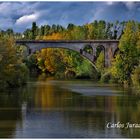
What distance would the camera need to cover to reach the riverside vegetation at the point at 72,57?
37688mm

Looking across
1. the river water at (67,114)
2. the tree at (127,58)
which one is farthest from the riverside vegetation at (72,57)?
A: the river water at (67,114)

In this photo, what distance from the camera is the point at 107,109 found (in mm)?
25562

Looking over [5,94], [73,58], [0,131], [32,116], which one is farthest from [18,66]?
[73,58]

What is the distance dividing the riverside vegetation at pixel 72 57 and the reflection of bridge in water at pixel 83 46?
0.63m

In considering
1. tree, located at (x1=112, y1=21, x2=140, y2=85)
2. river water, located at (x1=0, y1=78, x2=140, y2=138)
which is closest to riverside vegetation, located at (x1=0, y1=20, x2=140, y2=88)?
tree, located at (x1=112, y1=21, x2=140, y2=85)

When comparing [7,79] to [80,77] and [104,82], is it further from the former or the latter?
[80,77]

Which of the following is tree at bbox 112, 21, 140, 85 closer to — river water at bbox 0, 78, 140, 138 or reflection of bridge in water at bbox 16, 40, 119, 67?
river water at bbox 0, 78, 140, 138

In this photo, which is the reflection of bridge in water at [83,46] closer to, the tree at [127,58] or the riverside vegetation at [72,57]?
the riverside vegetation at [72,57]

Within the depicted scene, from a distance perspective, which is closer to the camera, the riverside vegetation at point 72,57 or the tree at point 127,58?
the riverside vegetation at point 72,57

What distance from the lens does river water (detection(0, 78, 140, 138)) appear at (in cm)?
1953

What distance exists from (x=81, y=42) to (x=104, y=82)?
11397mm

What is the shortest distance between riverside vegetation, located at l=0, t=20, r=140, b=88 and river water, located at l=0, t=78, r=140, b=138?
157 inches

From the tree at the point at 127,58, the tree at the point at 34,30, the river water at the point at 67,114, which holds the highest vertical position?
the tree at the point at 34,30

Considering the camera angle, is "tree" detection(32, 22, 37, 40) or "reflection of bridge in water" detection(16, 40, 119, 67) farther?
"tree" detection(32, 22, 37, 40)
